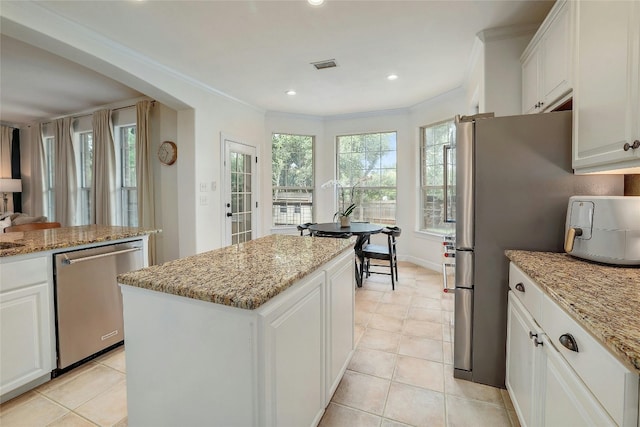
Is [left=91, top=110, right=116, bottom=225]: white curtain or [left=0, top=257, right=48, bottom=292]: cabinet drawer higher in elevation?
[left=91, top=110, right=116, bottom=225]: white curtain

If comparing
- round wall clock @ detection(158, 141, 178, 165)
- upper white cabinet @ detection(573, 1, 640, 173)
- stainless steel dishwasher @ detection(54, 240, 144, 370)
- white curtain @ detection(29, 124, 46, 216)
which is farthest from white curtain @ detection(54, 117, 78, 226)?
upper white cabinet @ detection(573, 1, 640, 173)

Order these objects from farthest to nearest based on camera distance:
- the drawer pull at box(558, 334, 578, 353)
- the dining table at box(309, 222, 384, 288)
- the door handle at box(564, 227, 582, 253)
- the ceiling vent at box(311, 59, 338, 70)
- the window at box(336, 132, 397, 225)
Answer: the window at box(336, 132, 397, 225)
the dining table at box(309, 222, 384, 288)
the ceiling vent at box(311, 59, 338, 70)
the door handle at box(564, 227, 582, 253)
the drawer pull at box(558, 334, 578, 353)

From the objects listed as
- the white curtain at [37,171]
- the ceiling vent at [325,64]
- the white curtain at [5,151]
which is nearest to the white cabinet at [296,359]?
the ceiling vent at [325,64]

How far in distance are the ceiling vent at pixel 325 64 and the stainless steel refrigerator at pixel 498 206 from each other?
1.84m

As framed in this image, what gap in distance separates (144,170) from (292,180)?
7.85 feet

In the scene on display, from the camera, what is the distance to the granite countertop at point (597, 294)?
711 mm

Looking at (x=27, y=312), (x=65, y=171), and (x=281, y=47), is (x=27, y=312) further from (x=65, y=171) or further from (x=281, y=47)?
(x=65, y=171)

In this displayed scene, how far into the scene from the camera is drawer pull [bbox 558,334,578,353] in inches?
35.4

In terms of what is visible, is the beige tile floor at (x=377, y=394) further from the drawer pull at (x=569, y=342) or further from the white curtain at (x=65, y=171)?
the white curtain at (x=65, y=171)

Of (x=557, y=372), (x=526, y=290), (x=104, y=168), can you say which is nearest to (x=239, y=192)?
(x=104, y=168)

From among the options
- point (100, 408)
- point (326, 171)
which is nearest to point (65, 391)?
point (100, 408)

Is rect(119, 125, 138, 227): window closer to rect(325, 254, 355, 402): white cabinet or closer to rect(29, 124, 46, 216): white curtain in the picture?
rect(29, 124, 46, 216): white curtain

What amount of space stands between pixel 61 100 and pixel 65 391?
14.8 ft

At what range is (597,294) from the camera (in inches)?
38.8
